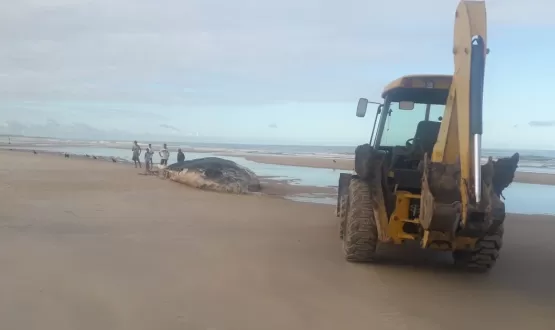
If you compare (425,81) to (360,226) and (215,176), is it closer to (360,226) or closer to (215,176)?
(360,226)

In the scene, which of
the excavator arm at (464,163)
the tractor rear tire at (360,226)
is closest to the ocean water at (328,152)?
the tractor rear tire at (360,226)

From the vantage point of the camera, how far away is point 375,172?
7035 mm

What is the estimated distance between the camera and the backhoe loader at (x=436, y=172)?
523 cm

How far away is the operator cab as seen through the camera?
7211 millimetres

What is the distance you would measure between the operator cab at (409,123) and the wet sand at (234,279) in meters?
1.38

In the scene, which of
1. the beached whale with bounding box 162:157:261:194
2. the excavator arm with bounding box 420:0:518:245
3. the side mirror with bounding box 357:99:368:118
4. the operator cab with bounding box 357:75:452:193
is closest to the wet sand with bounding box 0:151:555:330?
the excavator arm with bounding box 420:0:518:245

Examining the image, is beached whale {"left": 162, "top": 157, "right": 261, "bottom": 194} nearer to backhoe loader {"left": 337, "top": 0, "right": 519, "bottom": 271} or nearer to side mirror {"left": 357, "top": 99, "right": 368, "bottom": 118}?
backhoe loader {"left": 337, "top": 0, "right": 519, "bottom": 271}

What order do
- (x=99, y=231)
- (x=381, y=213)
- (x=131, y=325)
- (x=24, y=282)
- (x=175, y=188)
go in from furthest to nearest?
(x=175, y=188), (x=99, y=231), (x=381, y=213), (x=24, y=282), (x=131, y=325)

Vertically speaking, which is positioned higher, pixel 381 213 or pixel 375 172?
pixel 375 172

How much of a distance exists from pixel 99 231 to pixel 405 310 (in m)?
5.66

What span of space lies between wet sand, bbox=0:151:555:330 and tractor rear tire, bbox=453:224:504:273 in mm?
152

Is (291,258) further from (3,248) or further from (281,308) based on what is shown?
(3,248)

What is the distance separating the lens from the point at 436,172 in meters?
5.65

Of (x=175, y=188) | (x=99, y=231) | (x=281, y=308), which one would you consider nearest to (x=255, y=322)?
(x=281, y=308)
